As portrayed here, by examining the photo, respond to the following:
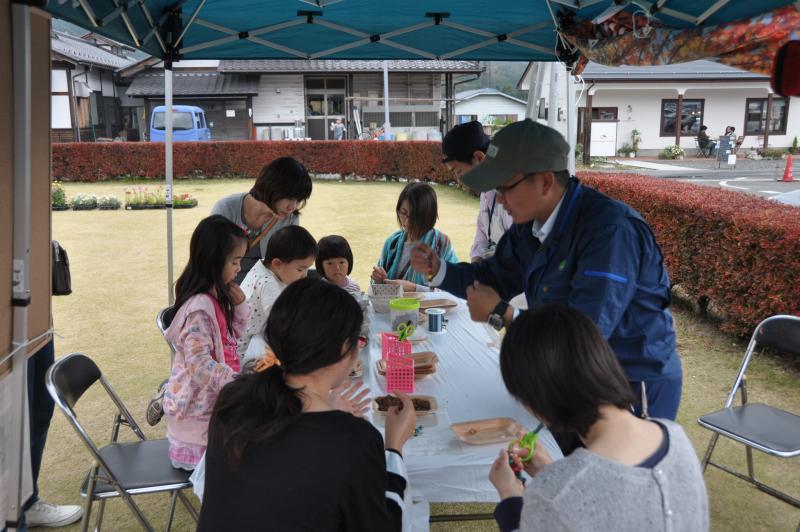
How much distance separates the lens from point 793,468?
11.5 ft

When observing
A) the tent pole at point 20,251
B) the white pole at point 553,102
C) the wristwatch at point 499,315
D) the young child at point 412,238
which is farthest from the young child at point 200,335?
the white pole at point 553,102

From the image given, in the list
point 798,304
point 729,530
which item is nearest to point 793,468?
point 729,530

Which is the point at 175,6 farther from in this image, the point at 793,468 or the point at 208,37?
the point at 793,468

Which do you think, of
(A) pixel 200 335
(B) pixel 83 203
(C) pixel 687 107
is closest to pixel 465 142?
(A) pixel 200 335

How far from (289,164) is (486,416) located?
2.06 metres

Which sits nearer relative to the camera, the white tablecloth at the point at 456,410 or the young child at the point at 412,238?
the white tablecloth at the point at 456,410

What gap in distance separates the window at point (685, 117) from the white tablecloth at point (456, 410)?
85.7 feet

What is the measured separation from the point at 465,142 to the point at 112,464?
2258 mm

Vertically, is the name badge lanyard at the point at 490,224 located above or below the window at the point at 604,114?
below

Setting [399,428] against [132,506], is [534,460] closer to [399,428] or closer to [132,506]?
[399,428]

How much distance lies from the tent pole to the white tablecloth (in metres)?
1.25

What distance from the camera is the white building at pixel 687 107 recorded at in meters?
24.3

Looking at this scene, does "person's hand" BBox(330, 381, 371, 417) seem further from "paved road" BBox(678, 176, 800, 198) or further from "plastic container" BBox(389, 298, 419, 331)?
"paved road" BBox(678, 176, 800, 198)

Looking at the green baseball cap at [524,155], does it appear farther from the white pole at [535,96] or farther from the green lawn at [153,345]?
the white pole at [535,96]
